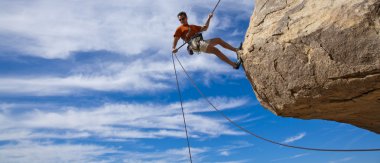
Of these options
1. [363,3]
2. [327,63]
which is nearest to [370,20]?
[363,3]

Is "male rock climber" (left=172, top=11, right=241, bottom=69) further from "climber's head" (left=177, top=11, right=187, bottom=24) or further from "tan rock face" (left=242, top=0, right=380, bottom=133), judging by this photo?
"tan rock face" (left=242, top=0, right=380, bottom=133)

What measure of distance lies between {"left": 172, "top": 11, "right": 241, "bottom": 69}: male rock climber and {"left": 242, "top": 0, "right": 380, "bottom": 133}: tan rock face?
1.15 metres

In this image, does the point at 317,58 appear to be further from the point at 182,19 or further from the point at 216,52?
the point at 182,19

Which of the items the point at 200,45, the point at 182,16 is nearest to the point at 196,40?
the point at 200,45

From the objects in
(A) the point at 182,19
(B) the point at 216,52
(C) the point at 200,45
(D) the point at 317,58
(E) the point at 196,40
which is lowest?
(D) the point at 317,58

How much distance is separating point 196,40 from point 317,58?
3.77m

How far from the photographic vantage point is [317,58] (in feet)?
24.7

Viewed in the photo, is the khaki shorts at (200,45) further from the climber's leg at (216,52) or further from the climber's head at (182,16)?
the climber's head at (182,16)

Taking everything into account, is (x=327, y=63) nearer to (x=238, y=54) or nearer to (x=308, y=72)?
(x=308, y=72)

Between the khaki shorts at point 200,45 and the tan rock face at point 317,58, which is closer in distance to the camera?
the tan rock face at point 317,58

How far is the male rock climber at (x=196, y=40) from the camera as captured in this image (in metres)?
10.1

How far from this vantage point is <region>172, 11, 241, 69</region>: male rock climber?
10.1 meters

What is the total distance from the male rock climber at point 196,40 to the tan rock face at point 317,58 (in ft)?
3.79

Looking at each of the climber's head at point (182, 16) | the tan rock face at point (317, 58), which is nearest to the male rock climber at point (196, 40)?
the climber's head at point (182, 16)
